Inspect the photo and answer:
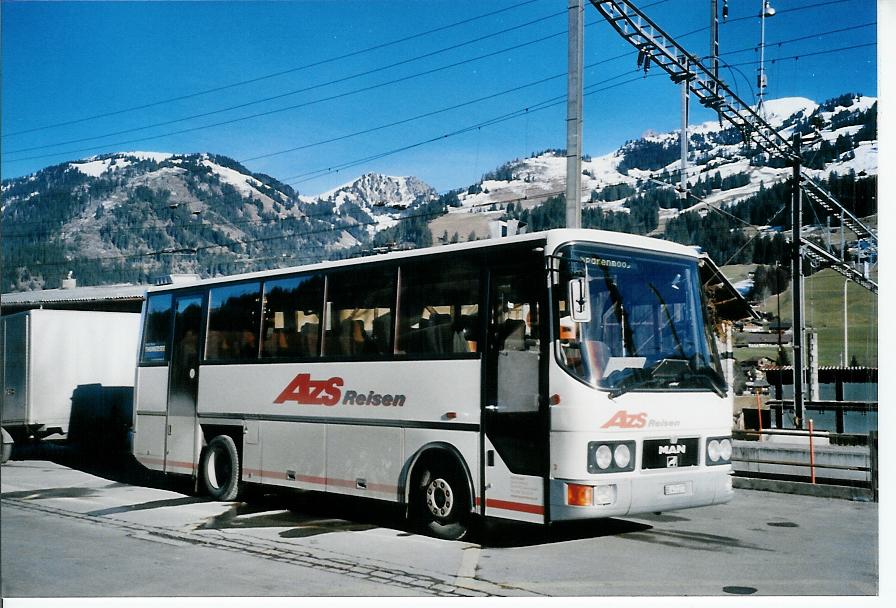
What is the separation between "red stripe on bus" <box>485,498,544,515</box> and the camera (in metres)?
8.80

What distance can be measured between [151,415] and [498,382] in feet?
22.9

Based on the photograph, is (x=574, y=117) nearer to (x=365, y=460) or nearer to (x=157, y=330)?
(x=365, y=460)

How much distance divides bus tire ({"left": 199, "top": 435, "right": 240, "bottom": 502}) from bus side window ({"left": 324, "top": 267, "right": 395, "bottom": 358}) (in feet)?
8.12

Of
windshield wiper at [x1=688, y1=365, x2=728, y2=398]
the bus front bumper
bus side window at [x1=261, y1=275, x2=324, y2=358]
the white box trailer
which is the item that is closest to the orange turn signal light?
the bus front bumper

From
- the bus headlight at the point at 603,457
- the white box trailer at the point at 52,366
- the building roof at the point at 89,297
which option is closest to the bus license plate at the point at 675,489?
the bus headlight at the point at 603,457

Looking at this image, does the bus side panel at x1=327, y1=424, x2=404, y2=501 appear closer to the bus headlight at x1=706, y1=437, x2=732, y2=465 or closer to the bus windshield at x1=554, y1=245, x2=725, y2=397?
the bus windshield at x1=554, y1=245, x2=725, y2=397

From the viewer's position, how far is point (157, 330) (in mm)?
14266

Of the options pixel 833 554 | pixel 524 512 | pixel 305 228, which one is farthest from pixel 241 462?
pixel 305 228

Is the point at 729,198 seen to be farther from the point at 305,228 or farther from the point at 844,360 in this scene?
the point at 305,228

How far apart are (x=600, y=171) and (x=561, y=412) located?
43.3 ft

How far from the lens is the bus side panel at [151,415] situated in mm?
13930

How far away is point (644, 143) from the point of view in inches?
712

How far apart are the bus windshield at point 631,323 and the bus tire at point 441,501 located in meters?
1.95

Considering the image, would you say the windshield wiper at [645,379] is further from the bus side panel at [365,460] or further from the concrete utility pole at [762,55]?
the concrete utility pole at [762,55]
